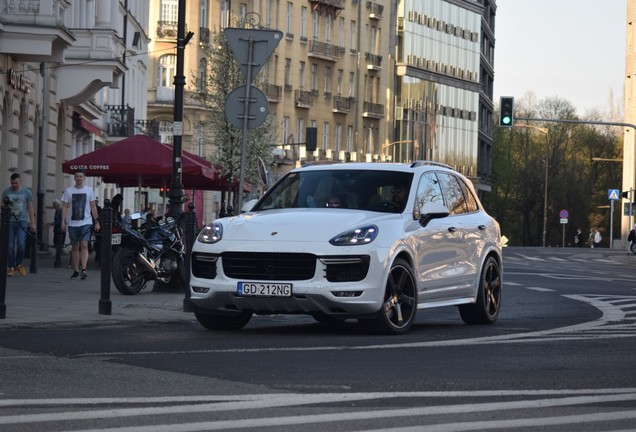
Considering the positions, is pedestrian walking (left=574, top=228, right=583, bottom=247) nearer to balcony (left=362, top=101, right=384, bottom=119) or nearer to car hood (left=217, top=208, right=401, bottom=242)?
balcony (left=362, top=101, right=384, bottom=119)

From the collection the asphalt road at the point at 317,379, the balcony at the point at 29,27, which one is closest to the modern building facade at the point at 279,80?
the balcony at the point at 29,27

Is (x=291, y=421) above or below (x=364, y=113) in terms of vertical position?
below

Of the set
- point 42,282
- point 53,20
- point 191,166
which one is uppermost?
point 53,20

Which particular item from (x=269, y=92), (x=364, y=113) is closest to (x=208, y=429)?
(x=269, y=92)

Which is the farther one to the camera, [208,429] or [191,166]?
[191,166]

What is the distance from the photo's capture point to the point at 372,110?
114 m

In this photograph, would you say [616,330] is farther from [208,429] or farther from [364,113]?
[364,113]

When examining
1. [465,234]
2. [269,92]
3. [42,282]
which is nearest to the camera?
[465,234]

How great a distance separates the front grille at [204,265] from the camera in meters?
14.2

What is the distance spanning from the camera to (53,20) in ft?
104

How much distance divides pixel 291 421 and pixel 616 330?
8.11 meters

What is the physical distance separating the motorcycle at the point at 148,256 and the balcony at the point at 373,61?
91313 millimetres

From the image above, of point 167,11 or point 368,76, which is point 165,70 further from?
point 368,76

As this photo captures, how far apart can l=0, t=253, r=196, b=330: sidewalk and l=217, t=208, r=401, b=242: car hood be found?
2043mm
